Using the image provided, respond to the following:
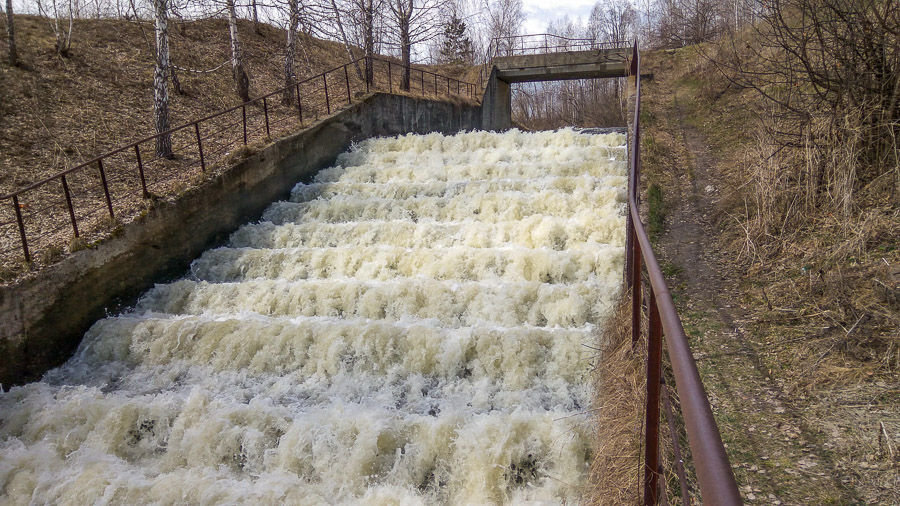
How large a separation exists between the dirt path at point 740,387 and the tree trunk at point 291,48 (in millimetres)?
10272

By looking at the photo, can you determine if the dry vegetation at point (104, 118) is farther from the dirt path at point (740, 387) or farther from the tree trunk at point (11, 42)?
the dirt path at point (740, 387)

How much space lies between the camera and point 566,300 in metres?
6.14

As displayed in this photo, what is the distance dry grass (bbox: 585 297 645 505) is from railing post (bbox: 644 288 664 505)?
191 millimetres

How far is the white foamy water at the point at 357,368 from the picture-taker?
14.0 ft

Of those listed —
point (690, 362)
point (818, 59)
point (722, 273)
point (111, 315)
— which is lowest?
point (111, 315)

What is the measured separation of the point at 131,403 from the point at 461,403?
10.7ft

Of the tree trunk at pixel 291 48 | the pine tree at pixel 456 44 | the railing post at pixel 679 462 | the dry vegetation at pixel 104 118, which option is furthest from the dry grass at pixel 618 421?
the pine tree at pixel 456 44

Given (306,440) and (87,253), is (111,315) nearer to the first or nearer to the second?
(87,253)

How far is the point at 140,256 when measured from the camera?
8.03m

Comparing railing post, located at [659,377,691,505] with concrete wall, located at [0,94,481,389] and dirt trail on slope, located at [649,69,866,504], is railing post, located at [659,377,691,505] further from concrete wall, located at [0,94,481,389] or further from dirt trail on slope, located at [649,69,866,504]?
concrete wall, located at [0,94,481,389]

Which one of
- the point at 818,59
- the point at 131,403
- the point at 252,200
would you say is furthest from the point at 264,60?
the point at 818,59

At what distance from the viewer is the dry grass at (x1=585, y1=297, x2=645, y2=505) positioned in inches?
119

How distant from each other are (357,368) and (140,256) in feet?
14.8

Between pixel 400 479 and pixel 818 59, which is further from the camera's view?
pixel 818 59
